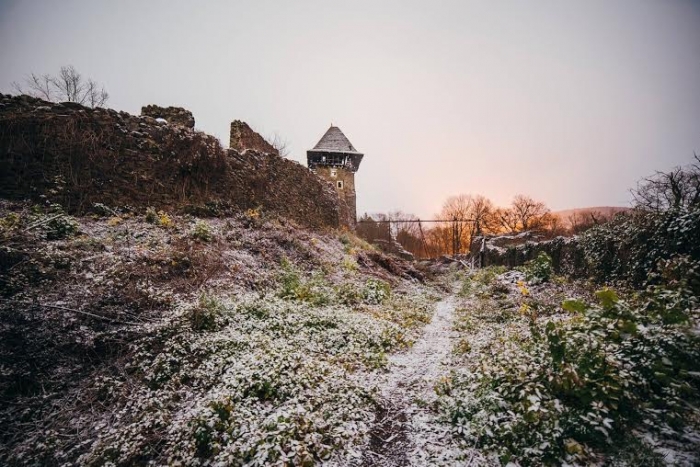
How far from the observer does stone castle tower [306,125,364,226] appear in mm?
35000

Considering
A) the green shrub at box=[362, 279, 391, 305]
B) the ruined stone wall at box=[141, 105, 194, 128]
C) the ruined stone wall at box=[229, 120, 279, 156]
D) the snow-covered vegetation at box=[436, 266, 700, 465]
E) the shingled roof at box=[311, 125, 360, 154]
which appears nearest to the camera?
the snow-covered vegetation at box=[436, 266, 700, 465]

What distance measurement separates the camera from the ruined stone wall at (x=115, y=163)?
799 centimetres

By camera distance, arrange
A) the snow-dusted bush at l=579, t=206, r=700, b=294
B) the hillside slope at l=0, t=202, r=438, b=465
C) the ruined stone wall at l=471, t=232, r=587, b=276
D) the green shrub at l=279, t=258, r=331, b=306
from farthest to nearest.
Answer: the ruined stone wall at l=471, t=232, r=587, b=276
the green shrub at l=279, t=258, r=331, b=306
the snow-dusted bush at l=579, t=206, r=700, b=294
the hillside slope at l=0, t=202, r=438, b=465

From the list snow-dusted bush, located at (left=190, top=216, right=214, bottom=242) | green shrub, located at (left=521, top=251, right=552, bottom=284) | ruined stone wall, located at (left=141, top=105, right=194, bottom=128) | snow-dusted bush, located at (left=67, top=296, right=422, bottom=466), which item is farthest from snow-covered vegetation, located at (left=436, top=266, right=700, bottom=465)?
ruined stone wall, located at (left=141, top=105, right=194, bottom=128)

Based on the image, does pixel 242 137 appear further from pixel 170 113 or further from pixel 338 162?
pixel 338 162

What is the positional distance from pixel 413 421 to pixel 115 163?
36.3 feet

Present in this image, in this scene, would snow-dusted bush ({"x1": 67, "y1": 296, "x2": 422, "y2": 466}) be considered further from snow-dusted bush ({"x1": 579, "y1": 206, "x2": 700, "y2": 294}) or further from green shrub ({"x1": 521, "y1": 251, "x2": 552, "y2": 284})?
green shrub ({"x1": 521, "y1": 251, "x2": 552, "y2": 284})

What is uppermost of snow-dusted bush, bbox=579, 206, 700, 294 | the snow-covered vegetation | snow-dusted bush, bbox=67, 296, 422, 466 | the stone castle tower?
the stone castle tower

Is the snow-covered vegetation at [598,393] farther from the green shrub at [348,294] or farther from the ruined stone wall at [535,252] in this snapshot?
the ruined stone wall at [535,252]

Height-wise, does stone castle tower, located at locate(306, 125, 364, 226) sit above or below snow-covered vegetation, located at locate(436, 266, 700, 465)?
above

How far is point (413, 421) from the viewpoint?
3723 mm

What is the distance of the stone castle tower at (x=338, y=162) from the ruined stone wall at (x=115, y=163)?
21.3 m

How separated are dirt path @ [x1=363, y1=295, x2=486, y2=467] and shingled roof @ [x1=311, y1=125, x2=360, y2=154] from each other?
32.9 m

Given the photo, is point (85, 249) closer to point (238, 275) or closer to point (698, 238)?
point (238, 275)
